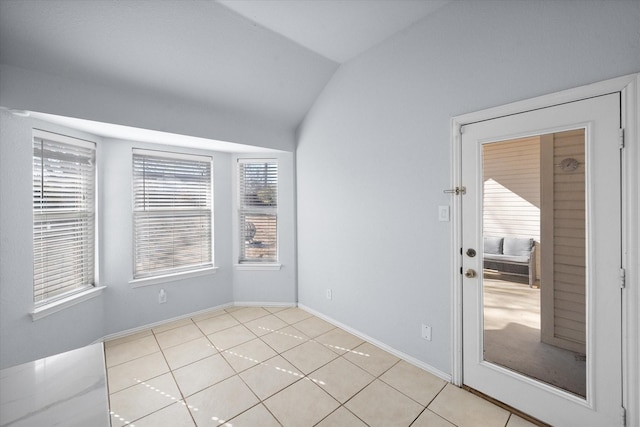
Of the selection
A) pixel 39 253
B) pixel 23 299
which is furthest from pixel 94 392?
pixel 39 253

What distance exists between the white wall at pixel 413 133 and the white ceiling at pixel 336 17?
0.41 feet

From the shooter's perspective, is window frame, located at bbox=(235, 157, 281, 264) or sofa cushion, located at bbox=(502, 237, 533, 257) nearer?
sofa cushion, located at bbox=(502, 237, 533, 257)

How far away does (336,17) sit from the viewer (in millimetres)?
2293

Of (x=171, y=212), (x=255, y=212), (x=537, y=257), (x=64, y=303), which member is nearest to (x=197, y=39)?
(x=171, y=212)

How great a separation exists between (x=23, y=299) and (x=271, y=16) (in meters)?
3.12

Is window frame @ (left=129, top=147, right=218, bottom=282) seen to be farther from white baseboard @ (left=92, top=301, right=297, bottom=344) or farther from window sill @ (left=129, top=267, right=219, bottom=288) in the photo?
white baseboard @ (left=92, top=301, right=297, bottom=344)

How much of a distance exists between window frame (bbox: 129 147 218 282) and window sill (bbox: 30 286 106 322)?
Result: 34cm

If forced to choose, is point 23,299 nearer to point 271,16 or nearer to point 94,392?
point 94,392

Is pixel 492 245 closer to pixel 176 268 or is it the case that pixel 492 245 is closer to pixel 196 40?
pixel 196 40

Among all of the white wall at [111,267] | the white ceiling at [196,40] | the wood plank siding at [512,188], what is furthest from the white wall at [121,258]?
the wood plank siding at [512,188]

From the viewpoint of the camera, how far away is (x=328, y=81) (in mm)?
3227

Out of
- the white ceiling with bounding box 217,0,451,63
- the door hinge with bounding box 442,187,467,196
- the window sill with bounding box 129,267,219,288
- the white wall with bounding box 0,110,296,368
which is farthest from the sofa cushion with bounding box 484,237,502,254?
the window sill with bounding box 129,267,219,288

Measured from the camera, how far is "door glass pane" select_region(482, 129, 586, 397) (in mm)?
1616

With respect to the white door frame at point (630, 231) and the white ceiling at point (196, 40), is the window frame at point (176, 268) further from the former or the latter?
the white door frame at point (630, 231)
